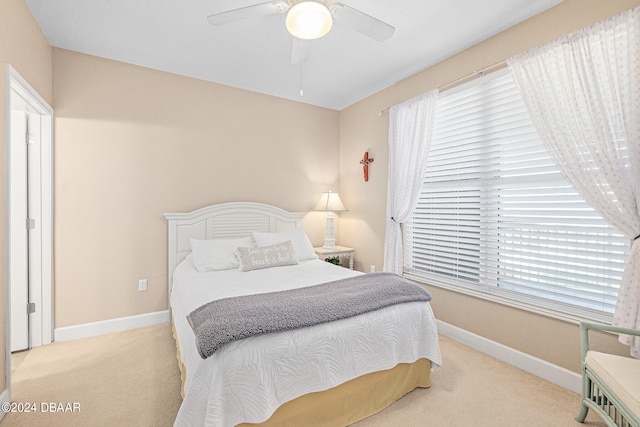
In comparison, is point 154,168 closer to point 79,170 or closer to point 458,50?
point 79,170

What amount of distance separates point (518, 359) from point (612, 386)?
99 cm

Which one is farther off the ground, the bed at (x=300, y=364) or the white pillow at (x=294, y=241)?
the white pillow at (x=294, y=241)

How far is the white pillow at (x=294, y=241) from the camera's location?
10.6ft

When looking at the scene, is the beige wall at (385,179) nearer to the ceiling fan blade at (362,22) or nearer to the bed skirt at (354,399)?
the bed skirt at (354,399)

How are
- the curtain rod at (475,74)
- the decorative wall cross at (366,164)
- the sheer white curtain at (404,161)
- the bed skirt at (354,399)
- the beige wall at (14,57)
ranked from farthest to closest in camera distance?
1. the decorative wall cross at (366,164)
2. the sheer white curtain at (404,161)
3. the curtain rod at (475,74)
4. the beige wall at (14,57)
5. the bed skirt at (354,399)

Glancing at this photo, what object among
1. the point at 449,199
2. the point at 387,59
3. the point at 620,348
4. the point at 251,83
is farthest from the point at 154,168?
the point at 620,348

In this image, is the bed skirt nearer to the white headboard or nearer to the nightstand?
the white headboard

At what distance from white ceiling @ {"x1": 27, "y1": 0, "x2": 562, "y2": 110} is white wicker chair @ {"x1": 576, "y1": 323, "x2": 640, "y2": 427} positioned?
7.59 feet

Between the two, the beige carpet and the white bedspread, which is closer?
the white bedspread

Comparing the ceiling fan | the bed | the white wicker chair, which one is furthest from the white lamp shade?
the white wicker chair

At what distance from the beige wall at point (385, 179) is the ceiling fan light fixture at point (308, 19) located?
1.66 metres

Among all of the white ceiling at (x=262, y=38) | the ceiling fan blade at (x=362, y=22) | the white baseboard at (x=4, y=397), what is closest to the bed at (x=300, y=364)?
the white baseboard at (x=4, y=397)

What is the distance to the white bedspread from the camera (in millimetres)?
1378

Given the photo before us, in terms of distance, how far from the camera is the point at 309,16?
167 cm
